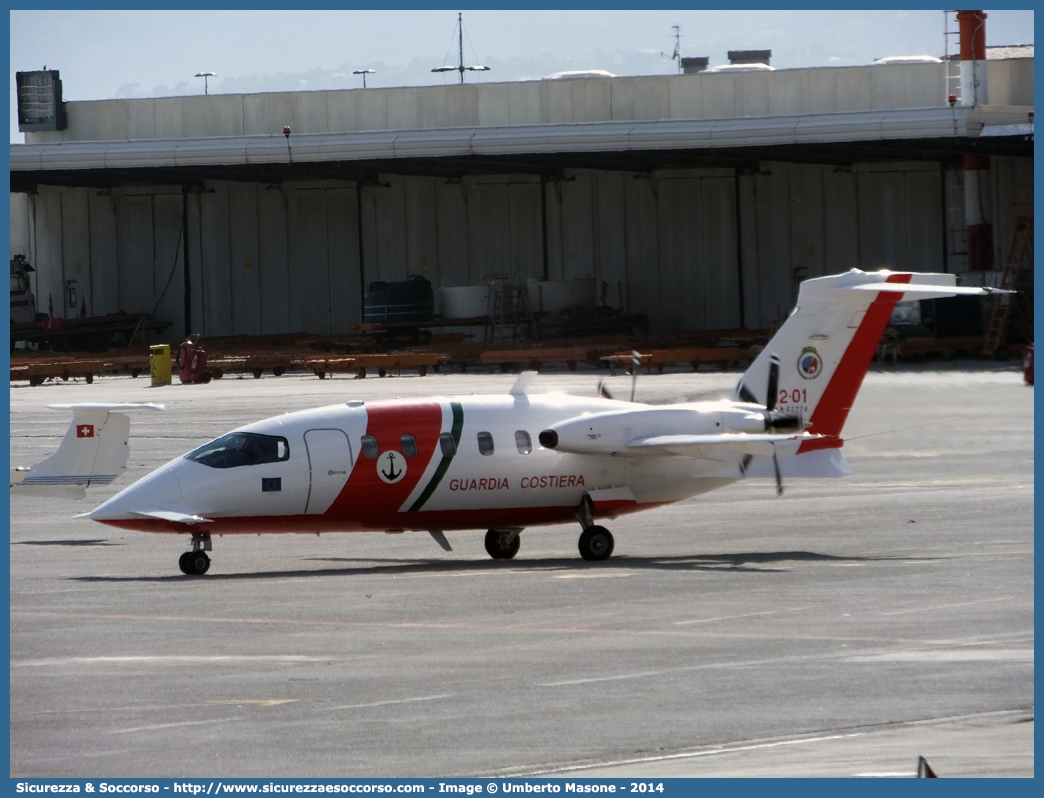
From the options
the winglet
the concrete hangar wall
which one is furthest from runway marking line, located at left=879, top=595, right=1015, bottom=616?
the concrete hangar wall

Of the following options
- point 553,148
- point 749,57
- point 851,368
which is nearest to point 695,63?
point 749,57

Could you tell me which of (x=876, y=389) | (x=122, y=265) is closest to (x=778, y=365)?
(x=876, y=389)

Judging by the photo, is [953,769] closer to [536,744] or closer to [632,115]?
[536,744]

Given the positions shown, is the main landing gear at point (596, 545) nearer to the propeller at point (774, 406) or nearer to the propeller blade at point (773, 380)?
the propeller at point (774, 406)

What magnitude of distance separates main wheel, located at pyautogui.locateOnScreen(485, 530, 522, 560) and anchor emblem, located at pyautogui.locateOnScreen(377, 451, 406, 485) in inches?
102

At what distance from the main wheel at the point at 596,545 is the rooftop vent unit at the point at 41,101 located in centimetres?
5312

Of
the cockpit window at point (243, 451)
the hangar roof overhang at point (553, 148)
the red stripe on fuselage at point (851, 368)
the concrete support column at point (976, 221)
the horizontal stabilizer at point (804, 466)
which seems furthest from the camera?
the concrete support column at point (976, 221)

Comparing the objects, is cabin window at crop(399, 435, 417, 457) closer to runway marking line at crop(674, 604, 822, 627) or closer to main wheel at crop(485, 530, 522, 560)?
main wheel at crop(485, 530, 522, 560)

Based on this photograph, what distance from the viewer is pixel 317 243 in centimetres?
7344

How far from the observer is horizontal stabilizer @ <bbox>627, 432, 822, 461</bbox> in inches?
931

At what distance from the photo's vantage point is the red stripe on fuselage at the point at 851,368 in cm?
2620

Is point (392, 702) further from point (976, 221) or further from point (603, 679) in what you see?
point (976, 221)

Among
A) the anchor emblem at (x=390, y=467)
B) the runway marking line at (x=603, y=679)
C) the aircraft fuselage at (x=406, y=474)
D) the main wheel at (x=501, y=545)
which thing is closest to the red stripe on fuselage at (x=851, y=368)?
the aircraft fuselage at (x=406, y=474)

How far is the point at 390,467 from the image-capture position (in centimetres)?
2331
